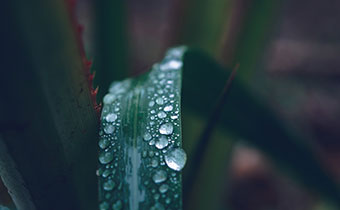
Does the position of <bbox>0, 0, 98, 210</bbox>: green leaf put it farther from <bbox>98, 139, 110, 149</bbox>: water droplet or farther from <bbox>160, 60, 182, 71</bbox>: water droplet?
<bbox>160, 60, 182, 71</bbox>: water droplet

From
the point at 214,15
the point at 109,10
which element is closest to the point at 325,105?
the point at 214,15

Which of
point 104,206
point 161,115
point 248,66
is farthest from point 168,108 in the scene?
point 248,66

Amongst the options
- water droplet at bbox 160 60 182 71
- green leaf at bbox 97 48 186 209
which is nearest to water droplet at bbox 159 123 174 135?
green leaf at bbox 97 48 186 209

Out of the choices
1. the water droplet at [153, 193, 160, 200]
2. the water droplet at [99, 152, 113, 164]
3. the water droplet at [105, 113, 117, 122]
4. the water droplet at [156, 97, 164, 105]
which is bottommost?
the water droplet at [153, 193, 160, 200]

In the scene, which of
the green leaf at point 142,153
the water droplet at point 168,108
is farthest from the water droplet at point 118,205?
the water droplet at point 168,108

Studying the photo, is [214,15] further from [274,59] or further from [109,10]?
[274,59]

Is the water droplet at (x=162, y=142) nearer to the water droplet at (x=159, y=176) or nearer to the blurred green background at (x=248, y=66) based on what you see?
the water droplet at (x=159, y=176)
